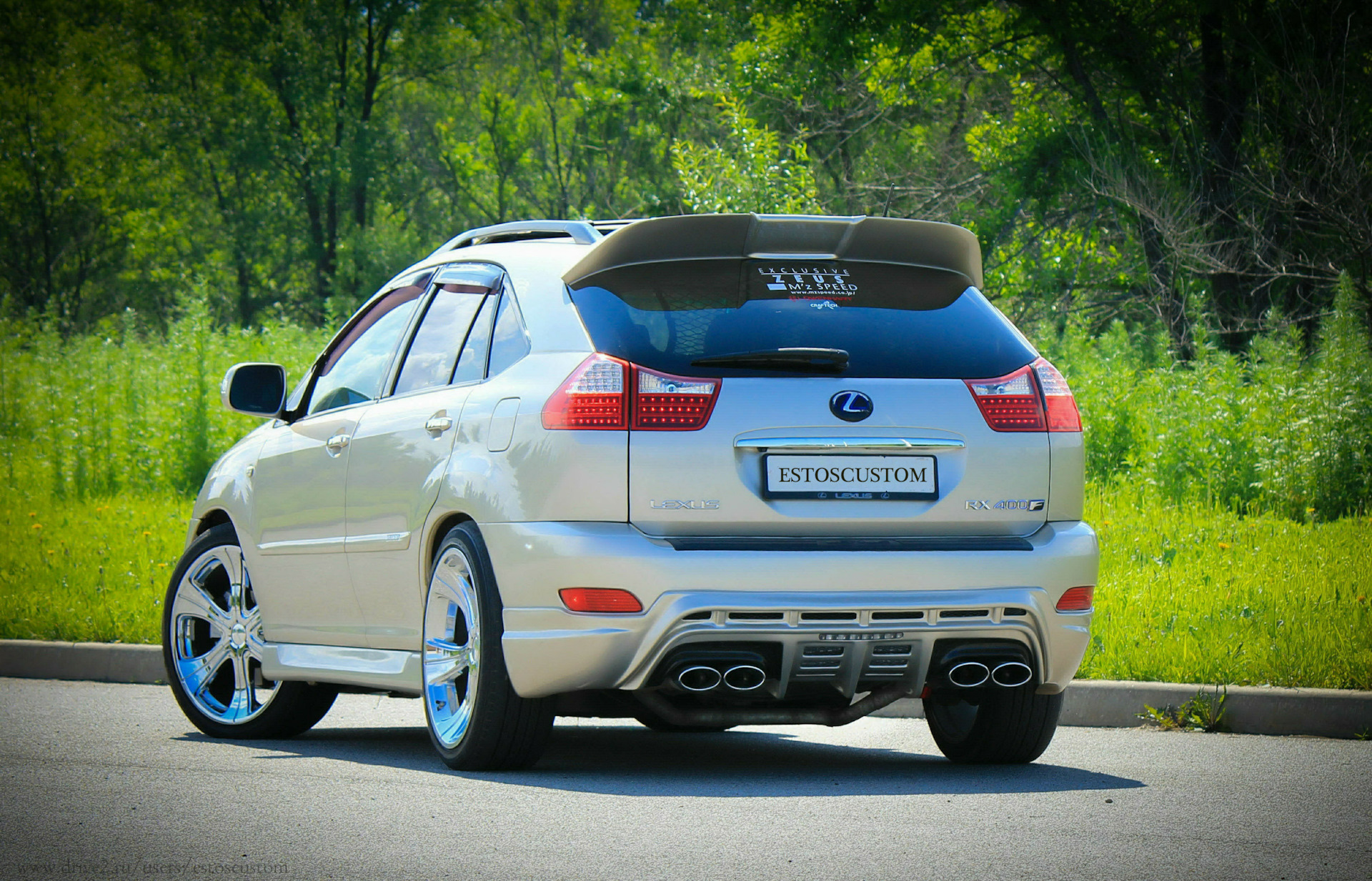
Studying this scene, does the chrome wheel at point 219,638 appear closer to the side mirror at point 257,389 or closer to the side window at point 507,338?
the side mirror at point 257,389

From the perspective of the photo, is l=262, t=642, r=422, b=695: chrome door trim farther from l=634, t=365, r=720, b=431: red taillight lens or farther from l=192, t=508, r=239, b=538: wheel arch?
l=634, t=365, r=720, b=431: red taillight lens

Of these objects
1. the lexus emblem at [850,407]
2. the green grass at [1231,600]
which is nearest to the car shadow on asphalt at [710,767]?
the lexus emblem at [850,407]

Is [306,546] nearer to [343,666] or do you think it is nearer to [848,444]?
[343,666]

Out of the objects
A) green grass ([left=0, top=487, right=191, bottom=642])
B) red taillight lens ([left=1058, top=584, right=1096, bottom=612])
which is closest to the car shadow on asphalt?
red taillight lens ([left=1058, top=584, right=1096, bottom=612])

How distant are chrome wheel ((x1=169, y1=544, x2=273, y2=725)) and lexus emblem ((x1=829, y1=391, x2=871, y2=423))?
3.13 metres

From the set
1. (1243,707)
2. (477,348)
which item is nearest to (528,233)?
(477,348)

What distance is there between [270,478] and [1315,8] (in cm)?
1935

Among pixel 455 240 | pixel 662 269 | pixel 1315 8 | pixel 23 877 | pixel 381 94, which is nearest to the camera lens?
pixel 23 877

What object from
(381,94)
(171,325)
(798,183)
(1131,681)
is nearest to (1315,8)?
(798,183)

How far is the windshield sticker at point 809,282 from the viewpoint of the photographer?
5.59 meters

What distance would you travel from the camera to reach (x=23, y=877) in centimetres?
423

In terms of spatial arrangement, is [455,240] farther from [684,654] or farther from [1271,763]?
[1271,763]

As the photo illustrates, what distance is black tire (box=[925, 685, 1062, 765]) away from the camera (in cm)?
612

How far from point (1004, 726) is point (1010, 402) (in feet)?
4.39
